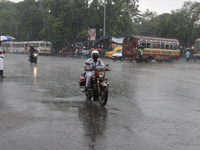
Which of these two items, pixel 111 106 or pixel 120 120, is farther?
pixel 111 106

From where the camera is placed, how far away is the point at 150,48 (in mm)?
30250

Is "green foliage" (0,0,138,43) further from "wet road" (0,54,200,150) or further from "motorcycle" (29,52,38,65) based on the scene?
"wet road" (0,54,200,150)

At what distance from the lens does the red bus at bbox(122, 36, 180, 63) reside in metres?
29.7

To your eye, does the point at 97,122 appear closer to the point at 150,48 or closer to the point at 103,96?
the point at 103,96

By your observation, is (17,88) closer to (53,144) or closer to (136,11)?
(53,144)

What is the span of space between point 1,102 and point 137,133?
3.99 metres

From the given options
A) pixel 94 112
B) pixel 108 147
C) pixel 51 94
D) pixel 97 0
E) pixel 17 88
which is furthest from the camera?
pixel 97 0

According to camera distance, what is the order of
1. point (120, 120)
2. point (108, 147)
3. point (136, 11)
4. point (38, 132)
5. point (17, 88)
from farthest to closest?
point (136, 11)
point (17, 88)
point (120, 120)
point (38, 132)
point (108, 147)

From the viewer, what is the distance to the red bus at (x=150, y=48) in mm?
29656

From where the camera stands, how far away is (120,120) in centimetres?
559

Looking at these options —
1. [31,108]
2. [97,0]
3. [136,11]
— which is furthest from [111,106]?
[136,11]

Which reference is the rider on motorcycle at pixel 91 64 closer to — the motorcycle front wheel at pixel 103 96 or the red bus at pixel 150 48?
the motorcycle front wheel at pixel 103 96

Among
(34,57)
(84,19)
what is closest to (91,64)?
(34,57)

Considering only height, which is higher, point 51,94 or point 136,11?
point 136,11
